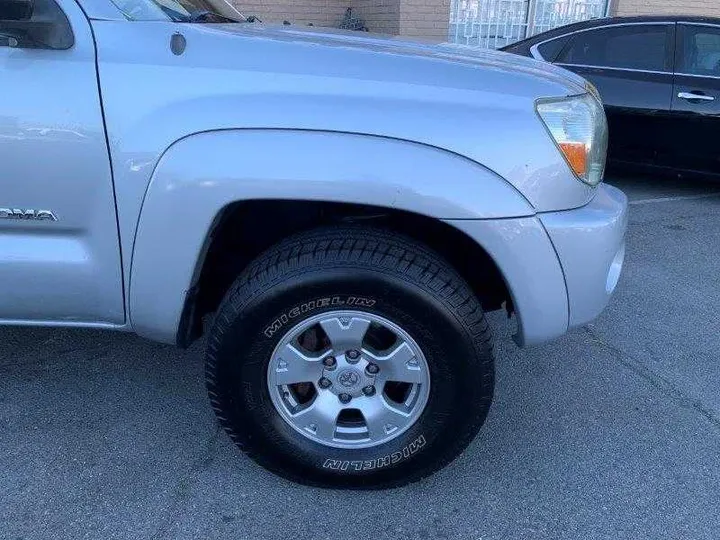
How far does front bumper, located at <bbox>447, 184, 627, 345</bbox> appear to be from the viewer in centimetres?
206

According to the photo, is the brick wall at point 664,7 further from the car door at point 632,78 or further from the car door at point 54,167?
the car door at point 54,167

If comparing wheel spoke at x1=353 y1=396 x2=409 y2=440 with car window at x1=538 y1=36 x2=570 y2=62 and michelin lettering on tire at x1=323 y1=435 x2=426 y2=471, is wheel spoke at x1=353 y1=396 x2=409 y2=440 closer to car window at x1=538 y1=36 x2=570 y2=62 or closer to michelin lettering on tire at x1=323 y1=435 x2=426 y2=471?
michelin lettering on tire at x1=323 y1=435 x2=426 y2=471

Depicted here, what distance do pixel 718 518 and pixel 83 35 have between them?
8.72ft

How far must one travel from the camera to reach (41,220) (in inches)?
83.7

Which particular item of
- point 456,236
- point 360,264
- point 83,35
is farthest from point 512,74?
point 83,35

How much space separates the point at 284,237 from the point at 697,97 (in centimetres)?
477

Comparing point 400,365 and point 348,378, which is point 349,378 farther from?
point 400,365

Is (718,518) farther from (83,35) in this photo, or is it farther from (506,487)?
(83,35)

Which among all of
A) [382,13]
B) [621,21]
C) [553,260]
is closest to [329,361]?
[553,260]

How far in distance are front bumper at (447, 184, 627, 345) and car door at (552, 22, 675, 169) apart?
3.97 m

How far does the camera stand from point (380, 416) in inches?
90.0

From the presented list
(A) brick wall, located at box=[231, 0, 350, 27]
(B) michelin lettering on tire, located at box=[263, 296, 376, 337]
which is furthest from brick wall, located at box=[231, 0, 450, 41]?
(B) michelin lettering on tire, located at box=[263, 296, 376, 337]

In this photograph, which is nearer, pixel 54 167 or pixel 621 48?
pixel 54 167

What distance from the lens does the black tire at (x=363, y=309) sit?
206 centimetres
